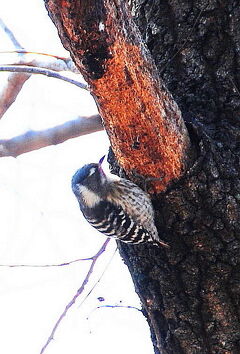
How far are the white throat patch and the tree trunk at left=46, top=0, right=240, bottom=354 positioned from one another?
31.3 inches

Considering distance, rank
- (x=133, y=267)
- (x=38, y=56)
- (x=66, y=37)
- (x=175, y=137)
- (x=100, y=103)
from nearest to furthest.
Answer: (x=66, y=37) < (x=100, y=103) < (x=175, y=137) < (x=133, y=267) < (x=38, y=56)

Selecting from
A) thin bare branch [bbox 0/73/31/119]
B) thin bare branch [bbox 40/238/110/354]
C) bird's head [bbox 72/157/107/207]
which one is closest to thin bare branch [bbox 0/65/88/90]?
bird's head [bbox 72/157/107/207]

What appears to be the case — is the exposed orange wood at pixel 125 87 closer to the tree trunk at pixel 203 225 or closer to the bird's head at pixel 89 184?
the tree trunk at pixel 203 225

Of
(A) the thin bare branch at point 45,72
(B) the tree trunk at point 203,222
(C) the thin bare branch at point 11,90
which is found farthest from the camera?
Answer: (C) the thin bare branch at point 11,90

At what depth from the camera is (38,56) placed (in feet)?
12.1

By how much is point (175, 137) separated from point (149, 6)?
0.90 meters

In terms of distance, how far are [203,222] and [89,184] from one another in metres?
1.25

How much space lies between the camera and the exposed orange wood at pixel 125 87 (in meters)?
1.74

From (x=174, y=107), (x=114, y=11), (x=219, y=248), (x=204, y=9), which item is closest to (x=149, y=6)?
(x=204, y=9)

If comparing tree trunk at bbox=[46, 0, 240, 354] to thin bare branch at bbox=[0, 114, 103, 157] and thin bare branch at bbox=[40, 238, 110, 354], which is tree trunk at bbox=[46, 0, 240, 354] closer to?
thin bare branch at bbox=[40, 238, 110, 354]

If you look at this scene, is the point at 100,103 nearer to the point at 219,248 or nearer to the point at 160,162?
the point at 160,162

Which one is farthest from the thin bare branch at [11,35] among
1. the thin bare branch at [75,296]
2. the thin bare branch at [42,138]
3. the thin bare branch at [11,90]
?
the thin bare branch at [75,296]

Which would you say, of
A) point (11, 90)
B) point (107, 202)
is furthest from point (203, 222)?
point (11, 90)

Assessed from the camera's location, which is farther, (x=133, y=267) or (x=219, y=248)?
(x=133, y=267)
